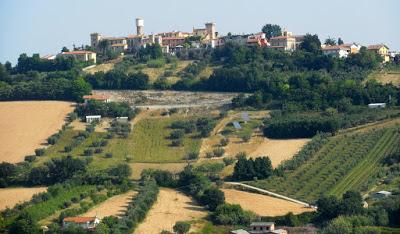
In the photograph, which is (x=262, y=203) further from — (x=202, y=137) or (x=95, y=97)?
(x=95, y=97)

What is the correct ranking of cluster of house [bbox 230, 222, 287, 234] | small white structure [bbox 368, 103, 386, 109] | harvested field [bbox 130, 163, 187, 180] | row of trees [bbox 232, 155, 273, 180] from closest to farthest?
cluster of house [bbox 230, 222, 287, 234]
row of trees [bbox 232, 155, 273, 180]
harvested field [bbox 130, 163, 187, 180]
small white structure [bbox 368, 103, 386, 109]

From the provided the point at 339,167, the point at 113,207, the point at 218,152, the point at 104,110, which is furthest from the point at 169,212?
the point at 104,110

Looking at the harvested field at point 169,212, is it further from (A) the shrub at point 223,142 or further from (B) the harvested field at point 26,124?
(B) the harvested field at point 26,124

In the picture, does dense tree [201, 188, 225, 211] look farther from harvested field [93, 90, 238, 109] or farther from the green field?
harvested field [93, 90, 238, 109]

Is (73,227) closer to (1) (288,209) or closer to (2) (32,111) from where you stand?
(1) (288,209)

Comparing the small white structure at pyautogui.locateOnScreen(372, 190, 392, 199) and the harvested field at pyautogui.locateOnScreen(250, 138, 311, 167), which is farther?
the harvested field at pyautogui.locateOnScreen(250, 138, 311, 167)

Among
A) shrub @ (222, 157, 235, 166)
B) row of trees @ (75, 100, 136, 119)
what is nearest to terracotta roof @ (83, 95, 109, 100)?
row of trees @ (75, 100, 136, 119)
